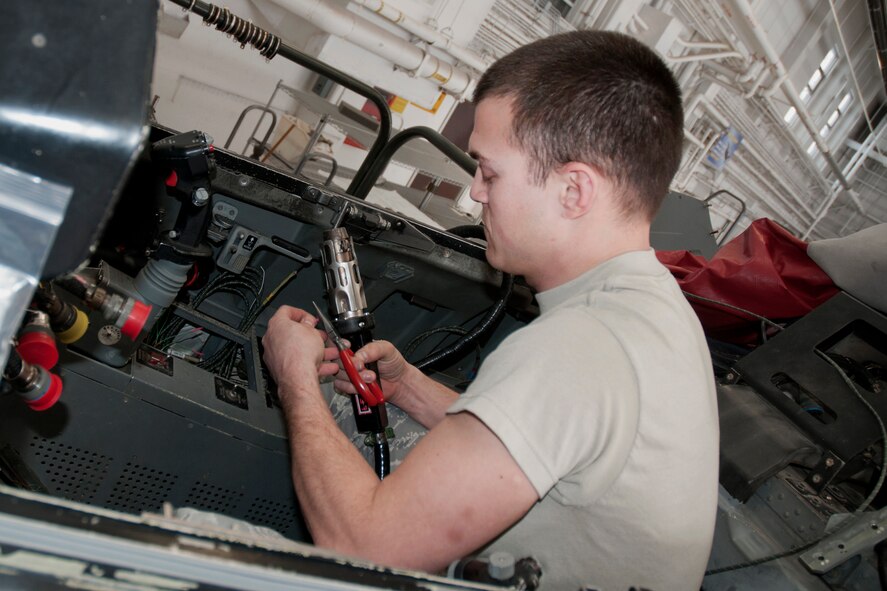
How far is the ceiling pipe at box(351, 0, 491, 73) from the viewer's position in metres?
3.82

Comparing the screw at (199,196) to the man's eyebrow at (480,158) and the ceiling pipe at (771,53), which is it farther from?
the ceiling pipe at (771,53)

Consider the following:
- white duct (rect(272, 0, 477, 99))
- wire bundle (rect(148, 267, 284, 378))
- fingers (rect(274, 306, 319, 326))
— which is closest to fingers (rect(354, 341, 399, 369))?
fingers (rect(274, 306, 319, 326))

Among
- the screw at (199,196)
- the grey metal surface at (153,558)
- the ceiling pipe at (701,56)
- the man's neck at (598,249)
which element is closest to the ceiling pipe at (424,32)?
the ceiling pipe at (701,56)

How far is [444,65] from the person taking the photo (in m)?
4.42

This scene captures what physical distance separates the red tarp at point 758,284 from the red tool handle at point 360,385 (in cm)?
112

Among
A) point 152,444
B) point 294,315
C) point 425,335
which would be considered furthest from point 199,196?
point 425,335

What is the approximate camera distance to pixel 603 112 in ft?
3.04

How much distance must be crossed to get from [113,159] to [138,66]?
0.07m

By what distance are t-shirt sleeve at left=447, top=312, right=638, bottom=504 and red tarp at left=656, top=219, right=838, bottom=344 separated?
120 centimetres

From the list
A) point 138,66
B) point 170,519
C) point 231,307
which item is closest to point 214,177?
point 231,307

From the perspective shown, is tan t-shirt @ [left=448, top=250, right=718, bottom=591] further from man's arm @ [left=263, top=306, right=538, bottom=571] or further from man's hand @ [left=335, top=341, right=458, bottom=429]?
man's hand @ [left=335, top=341, right=458, bottom=429]

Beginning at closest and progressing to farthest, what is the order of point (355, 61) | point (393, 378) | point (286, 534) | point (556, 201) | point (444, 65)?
point (556, 201) < point (286, 534) < point (393, 378) < point (355, 61) < point (444, 65)

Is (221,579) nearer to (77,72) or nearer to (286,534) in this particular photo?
(77,72)

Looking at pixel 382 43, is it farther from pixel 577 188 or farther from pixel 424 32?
pixel 577 188
